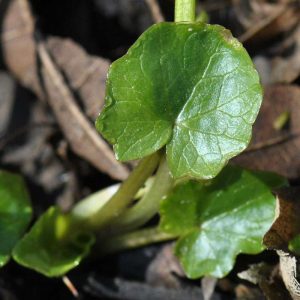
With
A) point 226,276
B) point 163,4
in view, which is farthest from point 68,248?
point 163,4

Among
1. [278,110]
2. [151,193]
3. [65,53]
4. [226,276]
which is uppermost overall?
[65,53]

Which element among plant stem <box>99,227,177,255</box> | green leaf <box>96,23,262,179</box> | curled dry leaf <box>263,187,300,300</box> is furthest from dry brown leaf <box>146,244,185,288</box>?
green leaf <box>96,23,262,179</box>

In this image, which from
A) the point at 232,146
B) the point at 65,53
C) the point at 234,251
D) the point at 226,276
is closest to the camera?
the point at 232,146

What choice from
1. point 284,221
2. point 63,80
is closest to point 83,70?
point 63,80

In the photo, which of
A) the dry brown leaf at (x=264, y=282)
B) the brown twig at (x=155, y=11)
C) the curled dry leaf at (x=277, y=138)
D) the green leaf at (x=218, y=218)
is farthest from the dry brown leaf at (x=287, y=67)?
the dry brown leaf at (x=264, y=282)

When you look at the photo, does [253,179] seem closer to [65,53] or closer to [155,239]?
[155,239]

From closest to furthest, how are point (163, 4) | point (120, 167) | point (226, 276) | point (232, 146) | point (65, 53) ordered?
point (232, 146) < point (226, 276) < point (120, 167) < point (65, 53) < point (163, 4)

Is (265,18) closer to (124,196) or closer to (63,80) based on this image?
(63,80)
